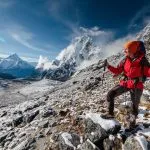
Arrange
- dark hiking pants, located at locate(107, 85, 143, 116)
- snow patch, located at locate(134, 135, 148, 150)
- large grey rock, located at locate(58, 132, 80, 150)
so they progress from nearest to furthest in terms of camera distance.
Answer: snow patch, located at locate(134, 135, 148, 150), dark hiking pants, located at locate(107, 85, 143, 116), large grey rock, located at locate(58, 132, 80, 150)

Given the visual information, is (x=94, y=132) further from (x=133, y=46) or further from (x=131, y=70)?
(x=133, y=46)

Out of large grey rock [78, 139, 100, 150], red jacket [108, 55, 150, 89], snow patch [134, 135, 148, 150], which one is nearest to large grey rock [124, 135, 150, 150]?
snow patch [134, 135, 148, 150]

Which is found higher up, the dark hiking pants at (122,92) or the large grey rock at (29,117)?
the dark hiking pants at (122,92)

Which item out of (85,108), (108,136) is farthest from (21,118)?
(108,136)

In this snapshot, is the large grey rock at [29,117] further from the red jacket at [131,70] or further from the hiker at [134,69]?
the red jacket at [131,70]

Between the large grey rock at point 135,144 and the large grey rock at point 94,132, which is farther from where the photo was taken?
the large grey rock at point 94,132

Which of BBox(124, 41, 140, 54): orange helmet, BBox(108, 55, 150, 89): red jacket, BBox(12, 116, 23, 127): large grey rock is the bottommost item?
BBox(12, 116, 23, 127): large grey rock

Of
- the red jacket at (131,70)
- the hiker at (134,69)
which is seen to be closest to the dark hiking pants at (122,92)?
the hiker at (134,69)

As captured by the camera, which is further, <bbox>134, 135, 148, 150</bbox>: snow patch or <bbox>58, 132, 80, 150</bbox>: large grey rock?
<bbox>58, 132, 80, 150</bbox>: large grey rock

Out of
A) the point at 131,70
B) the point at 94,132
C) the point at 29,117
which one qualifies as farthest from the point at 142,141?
the point at 29,117

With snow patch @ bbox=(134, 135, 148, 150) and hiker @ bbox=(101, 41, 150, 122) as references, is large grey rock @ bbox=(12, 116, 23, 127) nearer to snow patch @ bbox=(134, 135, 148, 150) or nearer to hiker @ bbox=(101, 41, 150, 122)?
hiker @ bbox=(101, 41, 150, 122)

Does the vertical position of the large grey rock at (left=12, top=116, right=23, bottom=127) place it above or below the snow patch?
below

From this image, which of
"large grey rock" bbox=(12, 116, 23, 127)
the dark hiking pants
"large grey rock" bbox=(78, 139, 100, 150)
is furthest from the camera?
"large grey rock" bbox=(12, 116, 23, 127)

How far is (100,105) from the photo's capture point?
1892 centimetres
